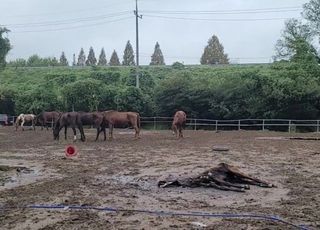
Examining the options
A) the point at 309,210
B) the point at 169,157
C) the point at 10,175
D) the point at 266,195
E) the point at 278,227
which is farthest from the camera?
the point at 169,157

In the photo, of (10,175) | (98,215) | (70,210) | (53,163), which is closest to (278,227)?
(98,215)

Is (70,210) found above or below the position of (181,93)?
below

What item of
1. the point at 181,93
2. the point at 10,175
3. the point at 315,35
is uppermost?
the point at 315,35

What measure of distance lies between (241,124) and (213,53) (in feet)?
185

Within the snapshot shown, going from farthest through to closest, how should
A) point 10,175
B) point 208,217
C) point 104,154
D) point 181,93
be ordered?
point 181,93 → point 104,154 → point 10,175 → point 208,217

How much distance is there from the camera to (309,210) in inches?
315

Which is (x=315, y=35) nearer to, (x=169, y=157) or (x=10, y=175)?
(x=169, y=157)

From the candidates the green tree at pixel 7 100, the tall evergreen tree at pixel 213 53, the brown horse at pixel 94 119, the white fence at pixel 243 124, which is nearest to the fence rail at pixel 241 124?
the white fence at pixel 243 124

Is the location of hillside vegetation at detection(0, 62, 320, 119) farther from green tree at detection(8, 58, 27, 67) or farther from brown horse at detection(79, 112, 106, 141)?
green tree at detection(8, 58, 27, 67)

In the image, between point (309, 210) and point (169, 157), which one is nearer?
point (309, 210)

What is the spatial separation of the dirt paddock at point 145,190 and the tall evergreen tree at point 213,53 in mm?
73557

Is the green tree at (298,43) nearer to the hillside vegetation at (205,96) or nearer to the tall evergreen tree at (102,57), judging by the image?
the hillside vegetation at (205,96)

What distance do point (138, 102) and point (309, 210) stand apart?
115ft

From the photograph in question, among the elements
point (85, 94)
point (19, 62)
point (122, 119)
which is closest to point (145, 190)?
point (122, 119)
